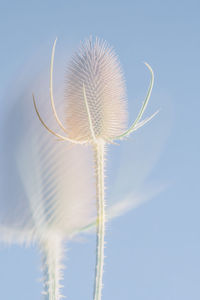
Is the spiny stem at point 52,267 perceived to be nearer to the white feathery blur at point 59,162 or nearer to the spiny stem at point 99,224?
the white feathery blur at point 59,162

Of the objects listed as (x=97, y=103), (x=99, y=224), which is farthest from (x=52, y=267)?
(x=97, y=103)

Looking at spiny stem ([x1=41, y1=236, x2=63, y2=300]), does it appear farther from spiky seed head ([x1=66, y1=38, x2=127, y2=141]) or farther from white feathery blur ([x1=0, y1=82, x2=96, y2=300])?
spiky seed head ([x1=66, y1=38, x2=127, y2=141])

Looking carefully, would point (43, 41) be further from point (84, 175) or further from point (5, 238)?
point (5, 238)

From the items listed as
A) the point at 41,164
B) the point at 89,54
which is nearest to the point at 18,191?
the point at 41,164

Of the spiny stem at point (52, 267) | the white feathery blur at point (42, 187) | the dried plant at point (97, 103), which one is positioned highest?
the dried plant at point (97, 103)

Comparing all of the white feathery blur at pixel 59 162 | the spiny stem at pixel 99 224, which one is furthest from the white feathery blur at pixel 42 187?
the spiny stem at pixel 99 224

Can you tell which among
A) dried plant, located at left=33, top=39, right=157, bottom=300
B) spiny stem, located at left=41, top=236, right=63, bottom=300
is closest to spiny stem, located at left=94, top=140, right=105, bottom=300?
dried plant, located at left=33, top=39, right=157, bottom=300
